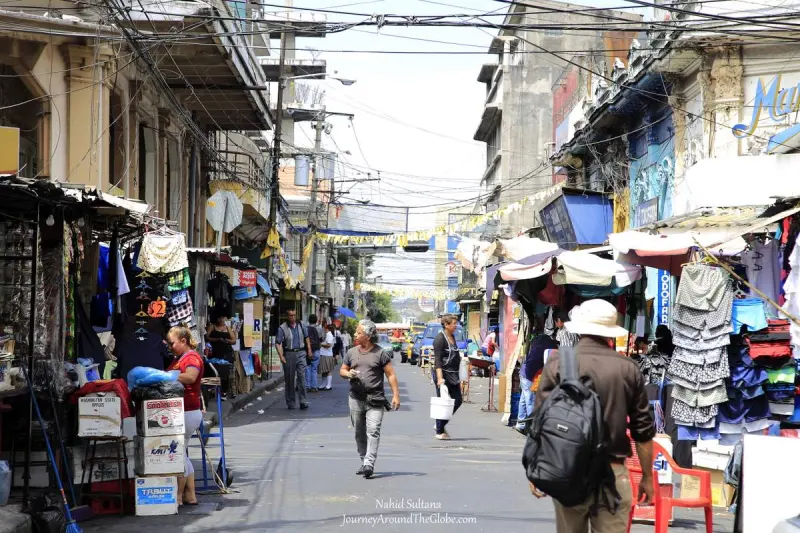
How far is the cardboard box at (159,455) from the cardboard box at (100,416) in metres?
0.27

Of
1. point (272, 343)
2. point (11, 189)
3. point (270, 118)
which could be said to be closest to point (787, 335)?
point (11, 189)

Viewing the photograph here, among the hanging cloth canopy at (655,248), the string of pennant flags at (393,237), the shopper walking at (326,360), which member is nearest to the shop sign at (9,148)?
the hanging cloth canopy at (655,248)

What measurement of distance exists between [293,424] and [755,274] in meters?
9.67

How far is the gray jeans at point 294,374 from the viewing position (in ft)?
70.7

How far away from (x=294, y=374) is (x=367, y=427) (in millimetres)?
9889

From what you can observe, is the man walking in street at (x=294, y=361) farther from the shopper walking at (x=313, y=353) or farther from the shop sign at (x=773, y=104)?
the shop sign at (x=773, y=104)

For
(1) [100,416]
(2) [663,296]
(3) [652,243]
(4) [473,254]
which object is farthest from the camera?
(4) [473,254]

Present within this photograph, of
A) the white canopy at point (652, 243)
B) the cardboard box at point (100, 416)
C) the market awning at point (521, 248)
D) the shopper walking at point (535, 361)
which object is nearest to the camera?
the cardboard box at point (100, 416)

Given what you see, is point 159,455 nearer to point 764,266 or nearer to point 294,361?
point 764,266

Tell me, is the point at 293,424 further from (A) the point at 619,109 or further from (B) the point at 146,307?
(A) the point at 619,109

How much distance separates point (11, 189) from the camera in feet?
29.3

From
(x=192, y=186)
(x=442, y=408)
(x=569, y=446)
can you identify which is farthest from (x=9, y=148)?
(x=192, y=186)

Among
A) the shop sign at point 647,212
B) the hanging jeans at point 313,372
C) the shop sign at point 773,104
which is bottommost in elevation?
the hanging jeans at point 313,372

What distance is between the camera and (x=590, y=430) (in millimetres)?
5441
